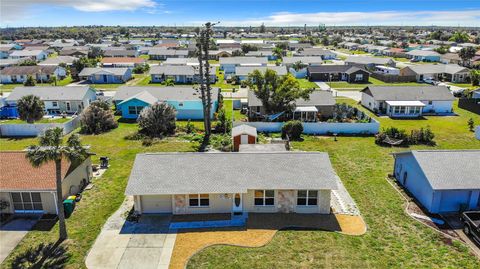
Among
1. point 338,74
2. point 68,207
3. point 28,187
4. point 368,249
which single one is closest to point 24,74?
point 28,187

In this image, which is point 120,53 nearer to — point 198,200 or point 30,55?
point 30,55

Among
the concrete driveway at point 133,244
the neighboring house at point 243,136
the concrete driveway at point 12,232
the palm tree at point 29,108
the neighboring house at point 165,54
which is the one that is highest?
the neighboring house at point 165,54

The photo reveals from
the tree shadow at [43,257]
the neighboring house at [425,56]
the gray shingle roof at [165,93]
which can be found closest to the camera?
the tree shadow at [43,257]

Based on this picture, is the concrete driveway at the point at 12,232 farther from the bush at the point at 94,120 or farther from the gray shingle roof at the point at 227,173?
the bush at the point at 94,120

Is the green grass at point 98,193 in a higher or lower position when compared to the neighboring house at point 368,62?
lower

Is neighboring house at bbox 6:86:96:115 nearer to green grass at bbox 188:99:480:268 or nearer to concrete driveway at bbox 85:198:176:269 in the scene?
concrete driveway at bbox 85:198:176:269

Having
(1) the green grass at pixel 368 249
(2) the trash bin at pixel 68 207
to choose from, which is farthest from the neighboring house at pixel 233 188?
(2) the trash bin at pixel 68 207
